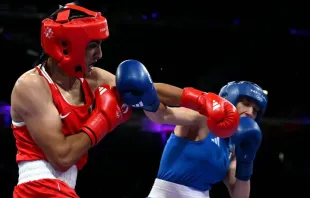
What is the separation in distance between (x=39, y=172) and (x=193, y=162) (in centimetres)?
92

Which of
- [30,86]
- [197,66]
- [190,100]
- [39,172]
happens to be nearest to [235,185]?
[190,100]

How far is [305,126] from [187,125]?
9.80ft

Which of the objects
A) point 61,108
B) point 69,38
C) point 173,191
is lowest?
point 173,191

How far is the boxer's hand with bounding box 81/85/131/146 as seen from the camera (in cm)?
205

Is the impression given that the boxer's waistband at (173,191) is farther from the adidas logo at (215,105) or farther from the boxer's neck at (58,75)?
the boxer's neck at (58,75)

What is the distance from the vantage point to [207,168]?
272 cm

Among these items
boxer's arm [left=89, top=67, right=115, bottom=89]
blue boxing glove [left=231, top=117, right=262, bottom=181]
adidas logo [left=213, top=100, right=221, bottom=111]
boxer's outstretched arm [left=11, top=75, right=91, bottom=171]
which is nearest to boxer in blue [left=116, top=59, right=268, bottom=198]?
blue boxing glove [left=231, top=117, right=262, bottom=181]

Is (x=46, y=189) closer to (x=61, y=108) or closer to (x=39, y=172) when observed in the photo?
(x=39, y=172)

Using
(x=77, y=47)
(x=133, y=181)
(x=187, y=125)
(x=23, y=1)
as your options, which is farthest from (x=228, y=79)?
(x=77, y=47)

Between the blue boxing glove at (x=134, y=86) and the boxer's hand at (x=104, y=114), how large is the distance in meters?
0.04

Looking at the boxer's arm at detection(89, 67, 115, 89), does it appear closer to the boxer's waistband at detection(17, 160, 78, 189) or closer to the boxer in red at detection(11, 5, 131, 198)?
the boxer in red at detection(11, 5, 131, 198)

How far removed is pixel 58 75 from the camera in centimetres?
218

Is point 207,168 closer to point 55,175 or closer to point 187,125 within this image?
point 187,125

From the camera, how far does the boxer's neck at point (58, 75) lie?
2.18 metres
